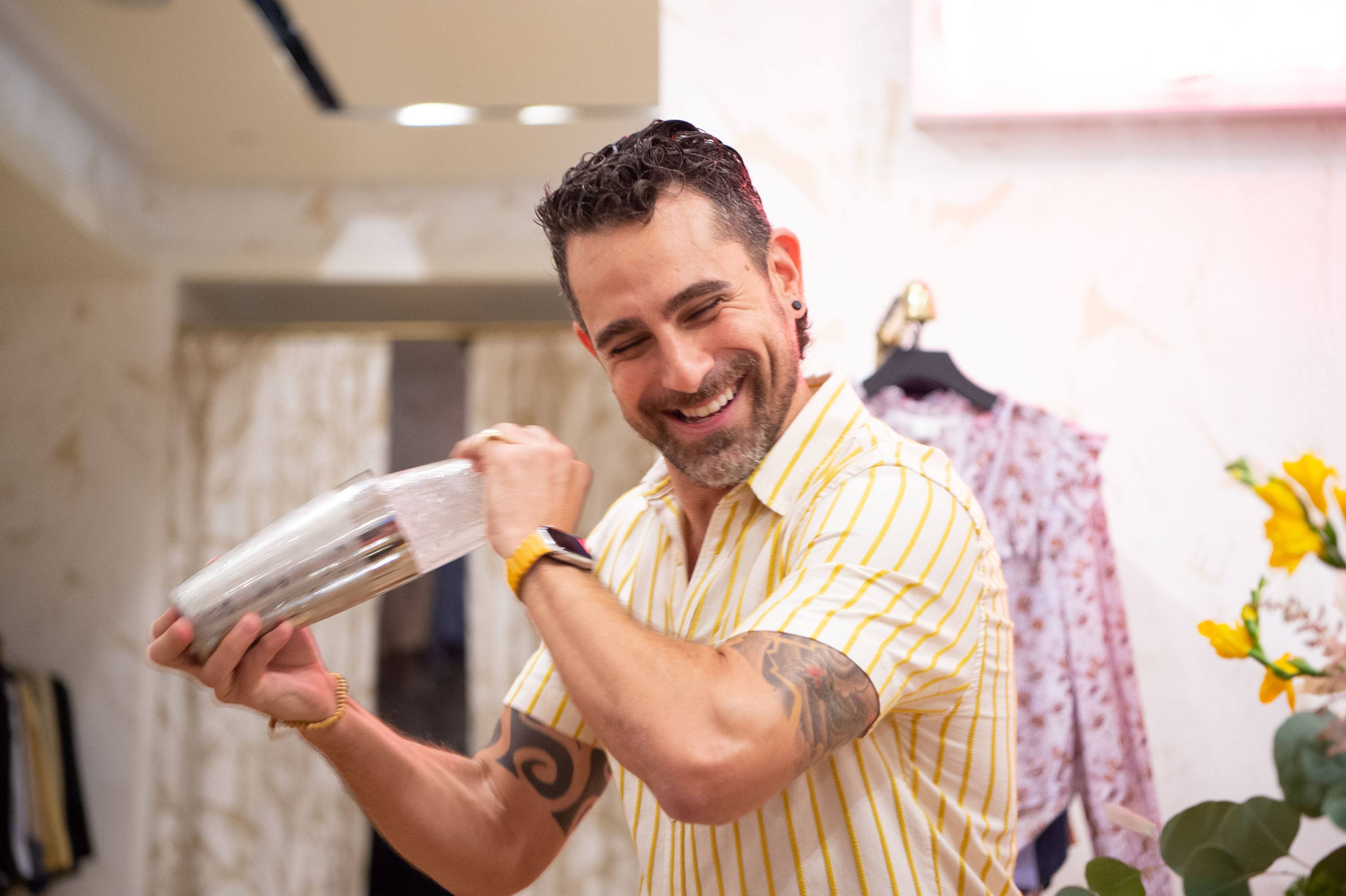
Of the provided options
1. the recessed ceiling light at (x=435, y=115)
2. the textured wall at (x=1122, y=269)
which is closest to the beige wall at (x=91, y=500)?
the recessed ceiling light at (x=435, y=115)

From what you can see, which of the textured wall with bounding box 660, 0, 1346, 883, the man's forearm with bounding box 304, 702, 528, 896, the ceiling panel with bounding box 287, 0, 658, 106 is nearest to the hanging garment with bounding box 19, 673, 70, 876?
the ceiling panel with bounding box 287, 0, 658, 106

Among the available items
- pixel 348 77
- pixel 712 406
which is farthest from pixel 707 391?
pixel 348 77

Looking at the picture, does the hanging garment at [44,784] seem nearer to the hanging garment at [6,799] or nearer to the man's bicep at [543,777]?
the hanging garment at [6,799]

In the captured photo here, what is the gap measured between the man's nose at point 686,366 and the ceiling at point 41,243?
8.17ft

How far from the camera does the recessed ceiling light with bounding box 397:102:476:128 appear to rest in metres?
3.01

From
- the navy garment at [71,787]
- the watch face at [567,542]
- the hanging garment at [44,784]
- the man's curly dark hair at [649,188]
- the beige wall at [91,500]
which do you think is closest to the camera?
the watch face at [567,542]

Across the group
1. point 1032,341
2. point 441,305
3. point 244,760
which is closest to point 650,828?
point 1032,341

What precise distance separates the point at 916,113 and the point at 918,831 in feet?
3.83

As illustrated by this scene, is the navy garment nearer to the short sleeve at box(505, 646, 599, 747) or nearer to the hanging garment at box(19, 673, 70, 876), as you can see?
the hanging garment at box(19, 673, 70, 876)

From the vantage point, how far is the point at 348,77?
281 cm

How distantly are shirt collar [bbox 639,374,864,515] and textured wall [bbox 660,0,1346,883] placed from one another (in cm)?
66

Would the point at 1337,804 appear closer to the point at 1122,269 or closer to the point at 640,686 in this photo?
the point at 640,686

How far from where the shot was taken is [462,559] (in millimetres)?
3244

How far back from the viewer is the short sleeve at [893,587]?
0.77m
